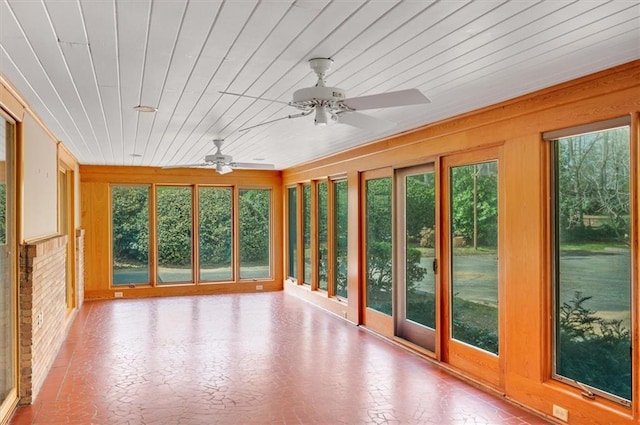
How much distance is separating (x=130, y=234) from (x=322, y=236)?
12.9ft

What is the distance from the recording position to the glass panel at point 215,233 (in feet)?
32.4

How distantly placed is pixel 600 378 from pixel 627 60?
2193 millimetres

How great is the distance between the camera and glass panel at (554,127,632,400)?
3.31 m

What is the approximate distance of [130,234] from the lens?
369 inches

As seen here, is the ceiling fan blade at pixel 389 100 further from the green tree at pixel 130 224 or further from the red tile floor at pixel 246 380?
the green tree at pixel 130 224

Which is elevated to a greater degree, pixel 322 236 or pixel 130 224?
pixel 130 224

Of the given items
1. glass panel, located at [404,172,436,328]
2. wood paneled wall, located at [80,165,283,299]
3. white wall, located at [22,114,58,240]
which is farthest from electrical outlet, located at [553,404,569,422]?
wood paneled wall, located at [80,165,283,299]

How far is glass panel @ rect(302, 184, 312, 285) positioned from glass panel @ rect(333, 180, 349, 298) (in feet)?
3.81

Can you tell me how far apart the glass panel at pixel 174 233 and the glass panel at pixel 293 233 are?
2040mm

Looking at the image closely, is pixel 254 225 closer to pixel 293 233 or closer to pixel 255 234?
pixel 255 234

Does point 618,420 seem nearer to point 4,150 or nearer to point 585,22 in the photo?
point 585,22

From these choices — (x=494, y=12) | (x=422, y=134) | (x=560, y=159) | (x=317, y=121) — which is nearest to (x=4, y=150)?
(x=317, y=121)

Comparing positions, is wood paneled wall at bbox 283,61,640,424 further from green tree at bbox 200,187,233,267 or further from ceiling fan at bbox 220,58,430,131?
green tree at bbox 200,187,233,267

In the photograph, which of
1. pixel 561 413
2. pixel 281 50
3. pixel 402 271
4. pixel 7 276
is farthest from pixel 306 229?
pixel 281 50
